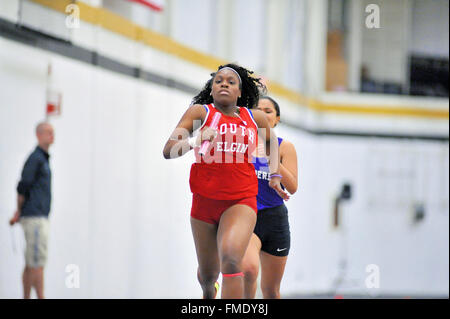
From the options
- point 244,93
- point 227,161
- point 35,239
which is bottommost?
point 35,239

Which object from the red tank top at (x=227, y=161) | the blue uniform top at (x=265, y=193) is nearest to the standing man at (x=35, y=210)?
the blue uniform top at (x=265, y=193)

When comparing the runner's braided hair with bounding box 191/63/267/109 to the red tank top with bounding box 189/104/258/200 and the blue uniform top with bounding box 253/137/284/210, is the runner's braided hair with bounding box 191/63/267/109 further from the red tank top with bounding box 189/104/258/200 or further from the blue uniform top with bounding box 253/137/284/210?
the blue uniform top with bounding box 253/137/284/210

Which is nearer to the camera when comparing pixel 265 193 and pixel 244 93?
pixel 244 93

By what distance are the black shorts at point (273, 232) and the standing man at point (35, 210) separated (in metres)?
2.18

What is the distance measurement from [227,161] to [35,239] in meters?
2.94

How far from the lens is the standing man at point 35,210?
20.7ft

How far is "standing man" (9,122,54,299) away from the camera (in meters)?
6.30

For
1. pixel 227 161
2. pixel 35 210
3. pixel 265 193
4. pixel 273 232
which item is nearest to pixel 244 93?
pixel 227 161

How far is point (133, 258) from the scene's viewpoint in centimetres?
826

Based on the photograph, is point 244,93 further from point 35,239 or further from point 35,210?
point 35,239

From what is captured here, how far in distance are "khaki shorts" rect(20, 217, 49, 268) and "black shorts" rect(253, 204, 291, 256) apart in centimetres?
221

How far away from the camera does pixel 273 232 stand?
498 centimetres
